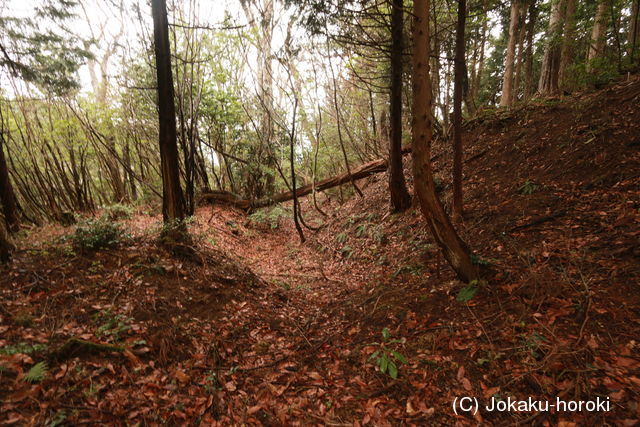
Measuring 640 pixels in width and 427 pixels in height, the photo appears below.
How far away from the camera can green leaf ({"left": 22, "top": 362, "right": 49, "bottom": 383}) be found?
2.73m

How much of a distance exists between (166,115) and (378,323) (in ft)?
17.6

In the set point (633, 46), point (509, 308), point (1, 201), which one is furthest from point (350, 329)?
point (633, 46)

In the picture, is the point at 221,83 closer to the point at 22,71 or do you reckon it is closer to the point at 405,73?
the point at 22,71

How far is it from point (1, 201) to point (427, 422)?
33.9ft

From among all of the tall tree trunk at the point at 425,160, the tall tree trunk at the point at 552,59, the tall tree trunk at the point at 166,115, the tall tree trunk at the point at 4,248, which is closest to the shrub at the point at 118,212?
the tall tree trunk at the point at 4,248

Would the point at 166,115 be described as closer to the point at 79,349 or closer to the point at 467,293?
the point at 79,349

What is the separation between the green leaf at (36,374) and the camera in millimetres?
2729

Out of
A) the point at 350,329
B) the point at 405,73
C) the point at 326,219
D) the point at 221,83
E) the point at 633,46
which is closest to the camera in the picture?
the point at 350,329

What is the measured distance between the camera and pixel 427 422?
9.23ft

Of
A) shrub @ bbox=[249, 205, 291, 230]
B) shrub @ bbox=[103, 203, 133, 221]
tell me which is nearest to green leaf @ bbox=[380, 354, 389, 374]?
shrub @ bbox=[249, 205, 291, 230]

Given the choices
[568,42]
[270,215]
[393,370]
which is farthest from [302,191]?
[393,370]

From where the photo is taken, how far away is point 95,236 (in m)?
5.20

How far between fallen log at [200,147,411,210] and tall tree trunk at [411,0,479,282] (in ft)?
24.3

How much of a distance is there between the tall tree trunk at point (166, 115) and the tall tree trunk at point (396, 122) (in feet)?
16.8
